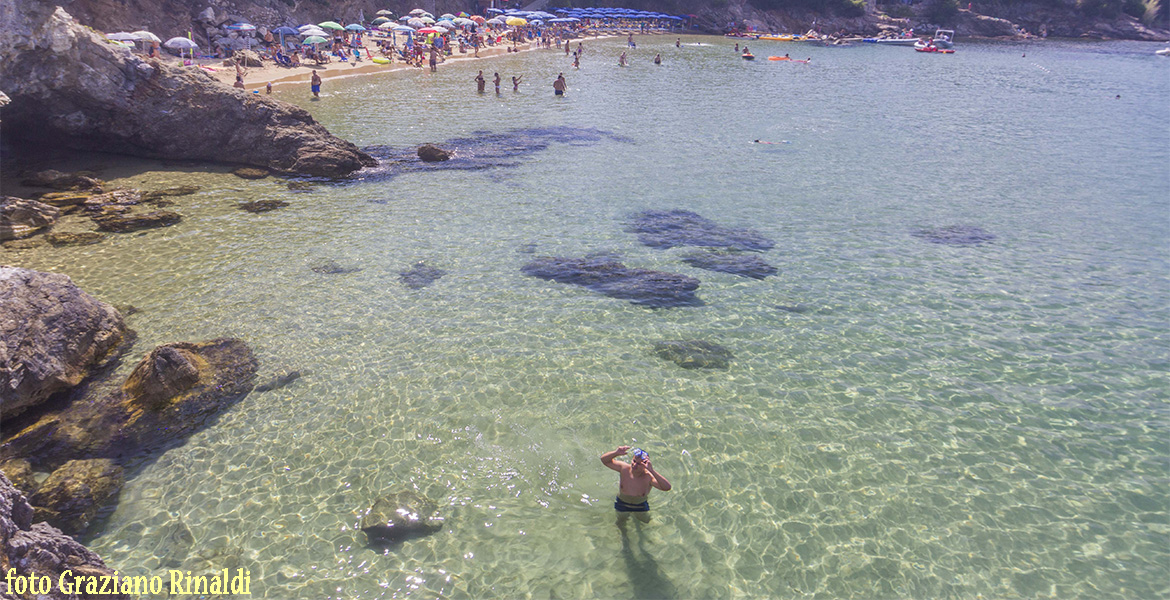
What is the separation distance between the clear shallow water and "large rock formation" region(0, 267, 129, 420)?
2.67 feet

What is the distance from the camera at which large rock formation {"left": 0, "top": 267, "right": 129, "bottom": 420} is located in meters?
9.45

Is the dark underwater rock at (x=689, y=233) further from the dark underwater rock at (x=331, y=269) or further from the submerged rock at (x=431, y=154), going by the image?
the submerged rock at (x=431, y=154)

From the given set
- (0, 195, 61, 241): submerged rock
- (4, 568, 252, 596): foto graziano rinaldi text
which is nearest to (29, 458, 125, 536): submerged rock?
(4, 568, 252, 596): foto graziano rinaldi text

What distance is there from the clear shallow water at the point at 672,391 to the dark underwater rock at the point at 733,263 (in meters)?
0.46

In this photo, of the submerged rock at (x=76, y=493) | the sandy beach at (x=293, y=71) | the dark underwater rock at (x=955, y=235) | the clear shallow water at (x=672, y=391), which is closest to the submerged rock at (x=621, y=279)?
the clear shallow water at (x=672, y=391)

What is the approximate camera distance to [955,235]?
60.7 feet

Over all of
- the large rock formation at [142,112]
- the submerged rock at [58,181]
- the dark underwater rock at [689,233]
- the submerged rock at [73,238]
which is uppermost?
the large rock formation at [142,112]

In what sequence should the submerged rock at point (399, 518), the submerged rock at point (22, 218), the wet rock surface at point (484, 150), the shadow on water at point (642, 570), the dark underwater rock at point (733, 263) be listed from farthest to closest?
the wet rock surface at point (484, 150), the submerged rock at point (22, 218), the dark underwater rock at point (733, 263), the submerged rock at point (399, 518), the shadow on water at point (642, 570)

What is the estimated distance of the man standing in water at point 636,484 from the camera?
783cm

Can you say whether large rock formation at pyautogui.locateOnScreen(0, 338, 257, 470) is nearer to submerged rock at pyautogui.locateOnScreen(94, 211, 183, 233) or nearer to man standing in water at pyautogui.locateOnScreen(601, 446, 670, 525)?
man standing in water at pyautogui.locateOnScreen(601, 446, 670, 525)

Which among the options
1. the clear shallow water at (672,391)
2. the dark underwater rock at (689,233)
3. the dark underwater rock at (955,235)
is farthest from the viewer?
the dark underwater rock at (955,235)

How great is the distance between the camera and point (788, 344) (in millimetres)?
12289

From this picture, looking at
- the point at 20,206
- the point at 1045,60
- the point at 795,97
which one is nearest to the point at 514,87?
the point at 795,97

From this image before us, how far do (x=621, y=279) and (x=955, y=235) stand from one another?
448 inches
